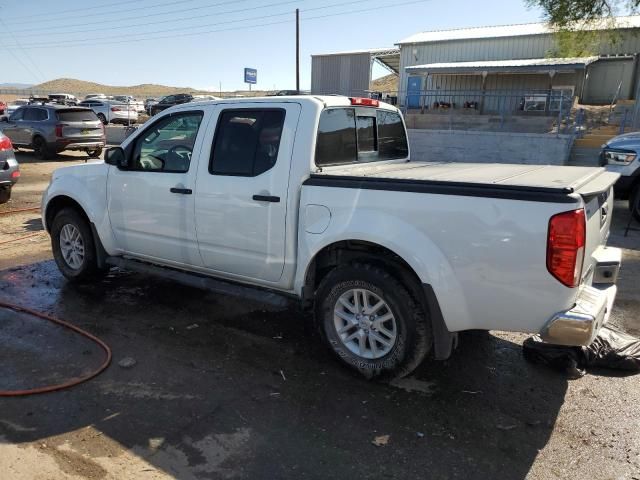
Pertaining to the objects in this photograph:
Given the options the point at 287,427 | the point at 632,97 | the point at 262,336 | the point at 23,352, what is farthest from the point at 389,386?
the point at 632,97

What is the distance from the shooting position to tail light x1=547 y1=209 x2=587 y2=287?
275cm

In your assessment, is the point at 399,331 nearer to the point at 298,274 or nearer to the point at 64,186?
the point at 298,274

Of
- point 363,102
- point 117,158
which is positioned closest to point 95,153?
point 117,158

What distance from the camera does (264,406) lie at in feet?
10.9

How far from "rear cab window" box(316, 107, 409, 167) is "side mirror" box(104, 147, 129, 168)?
6.65 feet

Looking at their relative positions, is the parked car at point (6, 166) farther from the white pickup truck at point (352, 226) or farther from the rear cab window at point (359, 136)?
the rear cab window at point (359, 136)

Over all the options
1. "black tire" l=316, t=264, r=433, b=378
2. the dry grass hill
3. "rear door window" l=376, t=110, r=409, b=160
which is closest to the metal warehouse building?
"rear door window" l=376, t=110, r=409, b=160

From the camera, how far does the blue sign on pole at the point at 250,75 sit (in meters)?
31.7

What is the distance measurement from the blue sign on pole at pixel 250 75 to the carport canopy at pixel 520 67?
34.2 ft

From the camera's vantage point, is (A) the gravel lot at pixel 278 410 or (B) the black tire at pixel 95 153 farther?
(B) the black tire at pixel 95 153

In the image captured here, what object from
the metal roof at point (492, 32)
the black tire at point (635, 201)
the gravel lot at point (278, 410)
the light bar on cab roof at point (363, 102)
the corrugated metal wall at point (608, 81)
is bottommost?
the gravel lot at point (278, 410)

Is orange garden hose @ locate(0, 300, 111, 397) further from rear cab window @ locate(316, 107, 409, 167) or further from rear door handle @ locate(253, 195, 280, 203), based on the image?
rear cab window @ locate(316, 107, 409, 167)

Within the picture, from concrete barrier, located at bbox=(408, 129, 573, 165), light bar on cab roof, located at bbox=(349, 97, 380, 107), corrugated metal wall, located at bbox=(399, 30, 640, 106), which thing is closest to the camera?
light bar on cab roof, located at bbox=(349, 97, 380, 107)

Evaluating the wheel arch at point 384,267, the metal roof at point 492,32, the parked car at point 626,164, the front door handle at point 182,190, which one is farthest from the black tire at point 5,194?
the metal roof at point 492,32
